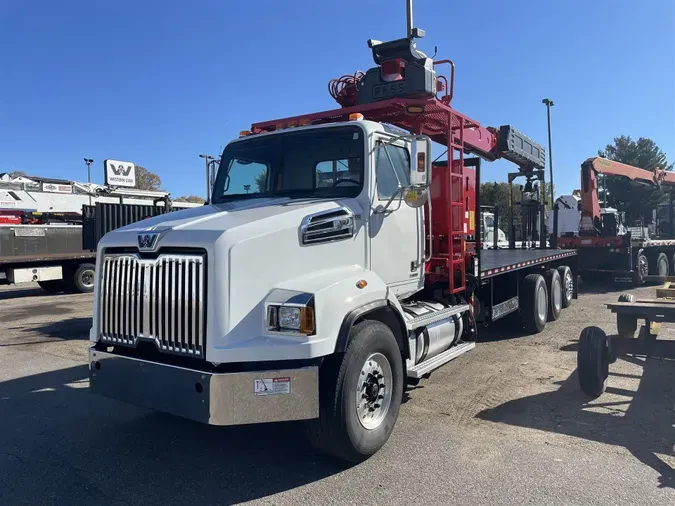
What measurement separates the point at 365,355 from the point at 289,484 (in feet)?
3.53

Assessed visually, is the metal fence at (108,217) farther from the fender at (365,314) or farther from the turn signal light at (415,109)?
the fender at (365,314)

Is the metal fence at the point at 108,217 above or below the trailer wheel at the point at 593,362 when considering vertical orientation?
above

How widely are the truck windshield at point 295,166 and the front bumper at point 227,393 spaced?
1.88m

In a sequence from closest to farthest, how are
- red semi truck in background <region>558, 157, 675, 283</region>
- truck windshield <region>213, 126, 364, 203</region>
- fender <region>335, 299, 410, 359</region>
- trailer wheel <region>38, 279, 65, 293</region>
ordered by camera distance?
1. fender <region>335, 299, 410, 359</region>
2. truck windshield <region>213, 126, 364, 203</region>
3. red semi truck in background <region>558, 157, 675, 283</region>
4. trailer wheel <region>38, 279, 65, 293</region>

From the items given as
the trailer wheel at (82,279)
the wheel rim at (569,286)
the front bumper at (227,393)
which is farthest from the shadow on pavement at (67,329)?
the wheel rim at (569,286)

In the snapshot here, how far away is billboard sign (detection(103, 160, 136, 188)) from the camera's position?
722 inches

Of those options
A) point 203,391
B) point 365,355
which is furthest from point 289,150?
point 203,391

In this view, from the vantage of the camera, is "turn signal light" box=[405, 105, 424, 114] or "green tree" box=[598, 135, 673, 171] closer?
"turn signal light" box=[405, 105, 424, 114]

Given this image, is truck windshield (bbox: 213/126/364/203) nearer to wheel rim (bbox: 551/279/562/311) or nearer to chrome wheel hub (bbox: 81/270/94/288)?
wheel rim (bbox: 551/279/562/311)

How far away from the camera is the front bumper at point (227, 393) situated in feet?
11.4

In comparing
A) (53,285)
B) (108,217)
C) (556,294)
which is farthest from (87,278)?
(556,294)

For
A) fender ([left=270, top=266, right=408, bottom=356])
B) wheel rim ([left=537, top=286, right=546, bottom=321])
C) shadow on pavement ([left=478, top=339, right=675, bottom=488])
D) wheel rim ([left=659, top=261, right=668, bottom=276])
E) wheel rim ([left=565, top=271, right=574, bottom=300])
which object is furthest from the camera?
wheel rim ([left=659, top=261, right=668, bottom=276])

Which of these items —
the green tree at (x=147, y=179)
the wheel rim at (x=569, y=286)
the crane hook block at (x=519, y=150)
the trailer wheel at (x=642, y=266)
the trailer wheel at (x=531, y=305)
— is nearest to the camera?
the crane hook block at (x=519, y=150)

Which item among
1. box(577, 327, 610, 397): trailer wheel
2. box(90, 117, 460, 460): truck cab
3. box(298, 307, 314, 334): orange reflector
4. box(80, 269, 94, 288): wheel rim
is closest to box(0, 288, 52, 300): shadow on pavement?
box(80, 269, 94, 288): wheel rim
